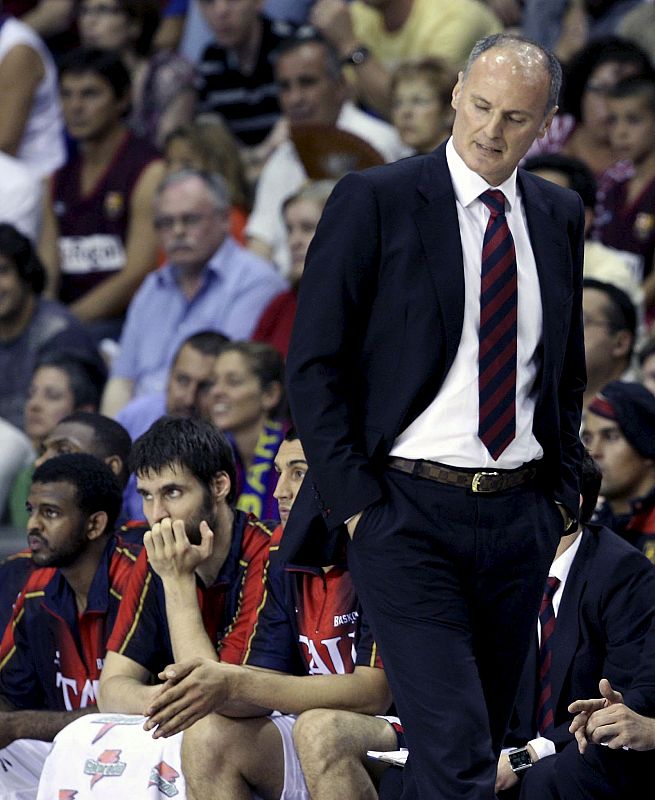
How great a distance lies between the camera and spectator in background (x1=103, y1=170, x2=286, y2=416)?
709 cm

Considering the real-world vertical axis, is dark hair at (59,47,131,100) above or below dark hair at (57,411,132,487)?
above

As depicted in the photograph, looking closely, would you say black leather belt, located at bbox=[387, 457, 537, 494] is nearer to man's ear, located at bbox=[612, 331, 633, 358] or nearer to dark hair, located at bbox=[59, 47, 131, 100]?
man's ear, located at bbox=[612, 331, 633, 358]

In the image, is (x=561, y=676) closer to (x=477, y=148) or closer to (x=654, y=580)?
(x=654, y=580)

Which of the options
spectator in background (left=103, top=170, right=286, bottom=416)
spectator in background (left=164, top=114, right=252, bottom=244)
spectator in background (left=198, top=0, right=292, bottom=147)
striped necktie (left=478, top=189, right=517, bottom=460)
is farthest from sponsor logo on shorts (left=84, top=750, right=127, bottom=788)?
spectator in background (left=198, top=0, right=292, bottom=147)

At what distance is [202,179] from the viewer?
7.16m

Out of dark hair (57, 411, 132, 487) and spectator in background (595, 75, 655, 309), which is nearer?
dark hair (57, 411, 132, 487)

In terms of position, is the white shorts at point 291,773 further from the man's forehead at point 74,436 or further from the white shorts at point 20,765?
the man's forehead at point 74,436

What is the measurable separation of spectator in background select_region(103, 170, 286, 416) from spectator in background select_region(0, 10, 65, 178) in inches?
57.4

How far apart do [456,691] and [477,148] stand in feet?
3.39

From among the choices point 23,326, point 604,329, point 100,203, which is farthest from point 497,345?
point 100,203

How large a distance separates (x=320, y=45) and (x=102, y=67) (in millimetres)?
1192

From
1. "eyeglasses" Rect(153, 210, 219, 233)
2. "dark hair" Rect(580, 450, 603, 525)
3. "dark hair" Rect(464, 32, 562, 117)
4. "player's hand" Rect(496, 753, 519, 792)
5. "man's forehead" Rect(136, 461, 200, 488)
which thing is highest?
"dark hair" Rect(464, 32, 562, 117)

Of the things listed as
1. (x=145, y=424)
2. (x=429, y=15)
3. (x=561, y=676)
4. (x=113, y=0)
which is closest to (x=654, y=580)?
(x=561, y=676)

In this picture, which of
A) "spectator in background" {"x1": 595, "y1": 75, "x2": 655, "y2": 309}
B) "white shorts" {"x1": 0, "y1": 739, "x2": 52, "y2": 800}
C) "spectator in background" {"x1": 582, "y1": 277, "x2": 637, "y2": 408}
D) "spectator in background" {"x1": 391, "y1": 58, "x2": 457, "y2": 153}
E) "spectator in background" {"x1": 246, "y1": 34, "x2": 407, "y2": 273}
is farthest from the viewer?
"spectator in background" {"x1": 246, "y1": 34, "x2": 407, "y2": 273}
